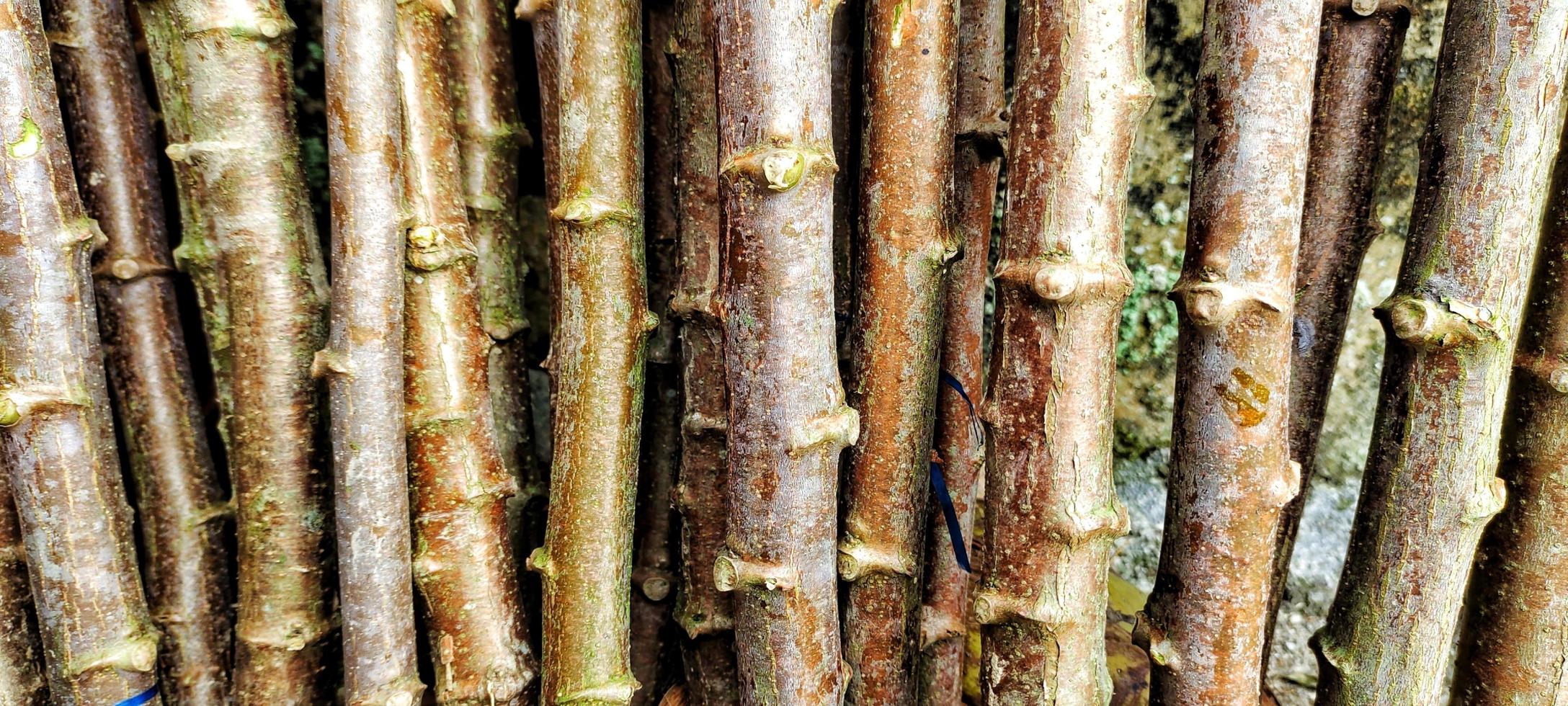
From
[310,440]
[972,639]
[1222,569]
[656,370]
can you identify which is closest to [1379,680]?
[1222,569]

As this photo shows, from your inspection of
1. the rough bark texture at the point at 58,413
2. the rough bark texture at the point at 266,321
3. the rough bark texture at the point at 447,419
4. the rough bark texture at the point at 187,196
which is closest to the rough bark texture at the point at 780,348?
the rough bark texture at the point at 447,419

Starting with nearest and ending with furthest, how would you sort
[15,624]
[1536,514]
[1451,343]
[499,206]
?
1. [1451,343]
2. [1536,514]
3. [15,624]
4. [499,206]

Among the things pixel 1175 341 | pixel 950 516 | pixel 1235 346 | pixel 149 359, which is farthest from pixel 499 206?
pixel 1175 341

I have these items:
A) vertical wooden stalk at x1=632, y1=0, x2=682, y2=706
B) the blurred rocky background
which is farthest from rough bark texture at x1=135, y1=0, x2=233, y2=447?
the blurred rocky background

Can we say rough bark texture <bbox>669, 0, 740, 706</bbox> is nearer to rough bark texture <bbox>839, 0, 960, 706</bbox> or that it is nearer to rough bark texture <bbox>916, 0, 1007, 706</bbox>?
rough bark texture <bbox>839, 0, 960, 706</bbox>

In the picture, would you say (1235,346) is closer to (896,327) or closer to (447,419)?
(896,327)
